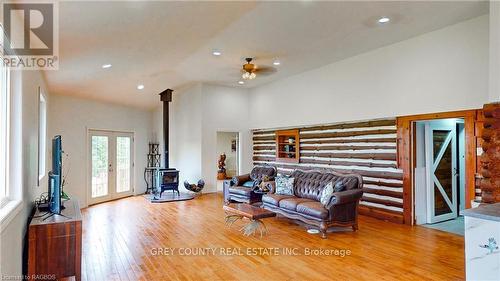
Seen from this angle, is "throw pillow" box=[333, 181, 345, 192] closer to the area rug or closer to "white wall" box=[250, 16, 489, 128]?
"white wall" box=[250, 16, 489, 128]

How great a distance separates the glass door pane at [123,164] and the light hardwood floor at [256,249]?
10.3 feet

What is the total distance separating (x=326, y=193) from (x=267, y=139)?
14.9ft

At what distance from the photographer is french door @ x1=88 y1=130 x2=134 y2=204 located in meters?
8.65

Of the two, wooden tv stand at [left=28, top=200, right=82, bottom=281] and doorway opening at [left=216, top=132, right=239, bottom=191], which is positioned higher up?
doorway opening at [left=216, top=132, right=239, bottom=191]

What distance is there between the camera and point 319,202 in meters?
5.45

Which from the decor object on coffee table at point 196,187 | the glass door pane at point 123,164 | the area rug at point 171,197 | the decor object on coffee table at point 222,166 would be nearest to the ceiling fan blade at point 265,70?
the decor object on coffee table at point 196,187

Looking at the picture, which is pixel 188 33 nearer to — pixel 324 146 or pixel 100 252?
pixel 100 252

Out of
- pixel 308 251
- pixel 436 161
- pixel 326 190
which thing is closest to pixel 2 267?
pixel 308 251

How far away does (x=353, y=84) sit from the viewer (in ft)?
22.0

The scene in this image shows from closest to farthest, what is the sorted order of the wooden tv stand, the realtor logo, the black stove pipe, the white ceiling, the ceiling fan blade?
the realtor logo < the wooden tv stand < the white ceiling < the ceiling fan blade < the black stove pipe

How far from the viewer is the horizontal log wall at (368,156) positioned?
602 centimetres

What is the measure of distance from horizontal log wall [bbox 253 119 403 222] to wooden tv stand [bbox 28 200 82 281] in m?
4.90

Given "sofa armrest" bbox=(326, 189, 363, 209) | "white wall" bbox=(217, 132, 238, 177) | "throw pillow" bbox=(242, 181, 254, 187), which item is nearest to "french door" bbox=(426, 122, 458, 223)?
"sofa armrest" bbox=(326, 189, 363, 209)

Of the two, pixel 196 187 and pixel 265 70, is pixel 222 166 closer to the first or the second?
pixel 196 187
